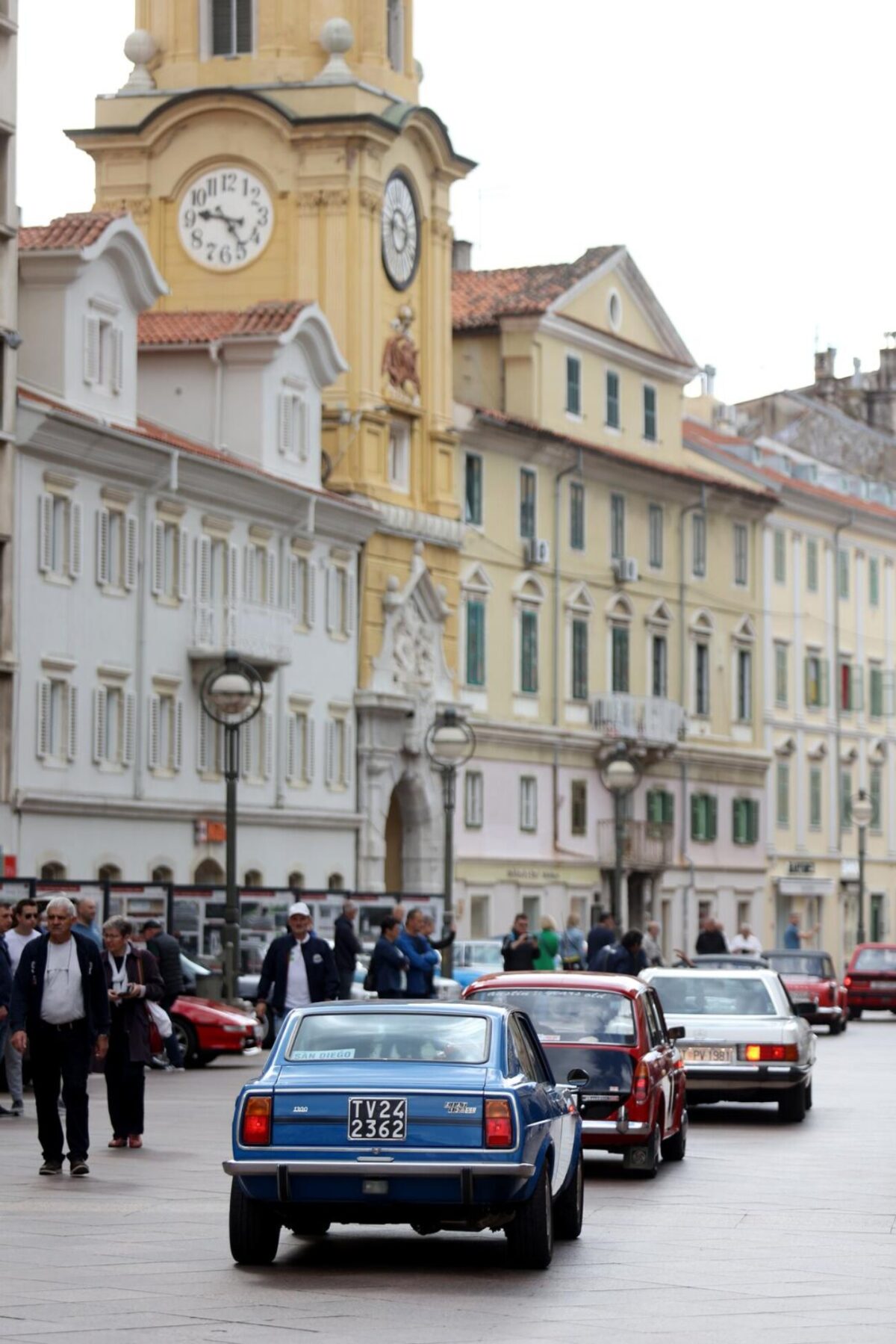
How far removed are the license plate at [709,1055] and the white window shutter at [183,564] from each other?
27.9 meters

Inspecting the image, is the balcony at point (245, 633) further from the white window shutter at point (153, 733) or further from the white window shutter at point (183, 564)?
the white window shutter at point (153, 733)

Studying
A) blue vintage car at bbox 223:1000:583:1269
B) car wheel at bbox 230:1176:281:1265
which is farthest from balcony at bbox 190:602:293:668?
car wheel at bbox 230:1176:281:1265

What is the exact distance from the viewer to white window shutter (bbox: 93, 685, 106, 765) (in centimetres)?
5031

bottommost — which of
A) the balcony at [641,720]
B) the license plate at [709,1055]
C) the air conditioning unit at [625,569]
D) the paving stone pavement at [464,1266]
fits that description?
the paving stone pavement at [464,1266]

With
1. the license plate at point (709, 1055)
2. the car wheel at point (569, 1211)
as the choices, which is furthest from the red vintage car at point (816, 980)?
the car wheel at point (569, 1211)

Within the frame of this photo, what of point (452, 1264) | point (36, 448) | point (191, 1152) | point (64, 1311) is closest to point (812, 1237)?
point (452, 1264)

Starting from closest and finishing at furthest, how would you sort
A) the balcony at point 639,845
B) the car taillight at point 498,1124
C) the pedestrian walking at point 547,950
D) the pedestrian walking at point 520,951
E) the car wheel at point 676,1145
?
the car taillight at point 498,1124 < the car wheel at point 676,1145 < the pedestrian walking at point 520,951 < the pedestrian walking at point 547,950 < the balcony at point 639,845

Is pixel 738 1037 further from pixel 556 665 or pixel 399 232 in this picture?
pixel 556 665

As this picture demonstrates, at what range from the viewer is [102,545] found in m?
50.5

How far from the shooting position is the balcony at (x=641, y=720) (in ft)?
238

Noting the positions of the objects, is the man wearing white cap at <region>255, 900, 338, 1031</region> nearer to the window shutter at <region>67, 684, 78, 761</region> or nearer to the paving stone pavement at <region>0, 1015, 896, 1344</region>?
the paving stone pavement at <region>0, 1015, 896, 1344</region>

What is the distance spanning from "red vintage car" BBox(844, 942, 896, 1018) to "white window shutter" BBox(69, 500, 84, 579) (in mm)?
16603

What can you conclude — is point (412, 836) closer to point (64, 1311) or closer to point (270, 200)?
point (270, 200)

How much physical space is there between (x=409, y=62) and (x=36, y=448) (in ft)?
66.5
